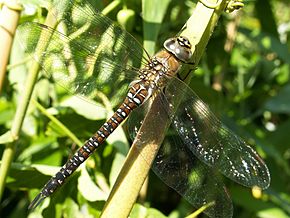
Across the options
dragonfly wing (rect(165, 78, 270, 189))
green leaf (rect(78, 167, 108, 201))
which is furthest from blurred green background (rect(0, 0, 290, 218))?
dragonfly wing (rect(165, 78, 270, 189))

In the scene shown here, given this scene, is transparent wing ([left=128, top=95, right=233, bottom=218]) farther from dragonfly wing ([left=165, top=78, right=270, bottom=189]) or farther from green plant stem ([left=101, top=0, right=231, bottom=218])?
green plant stem ([left=101, top=0, right=231, bottom=218])

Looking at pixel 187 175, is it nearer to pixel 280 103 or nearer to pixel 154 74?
pixel 154 74

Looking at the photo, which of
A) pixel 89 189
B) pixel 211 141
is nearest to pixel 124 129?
pixel 89 189

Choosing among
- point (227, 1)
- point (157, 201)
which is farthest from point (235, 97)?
point (227, 1)

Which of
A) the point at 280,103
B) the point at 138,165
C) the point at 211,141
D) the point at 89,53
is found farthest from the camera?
the point at 280,103

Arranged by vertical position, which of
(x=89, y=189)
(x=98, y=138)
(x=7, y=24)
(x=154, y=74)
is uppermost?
(x=7, y=24)

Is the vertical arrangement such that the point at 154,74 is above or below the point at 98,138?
above

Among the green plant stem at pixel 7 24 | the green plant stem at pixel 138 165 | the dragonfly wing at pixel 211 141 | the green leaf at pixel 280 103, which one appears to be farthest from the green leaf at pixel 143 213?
the green leaf at pixel 280 103

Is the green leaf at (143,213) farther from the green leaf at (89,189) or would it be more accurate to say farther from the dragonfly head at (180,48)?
the dragonfly head at (180,48)
